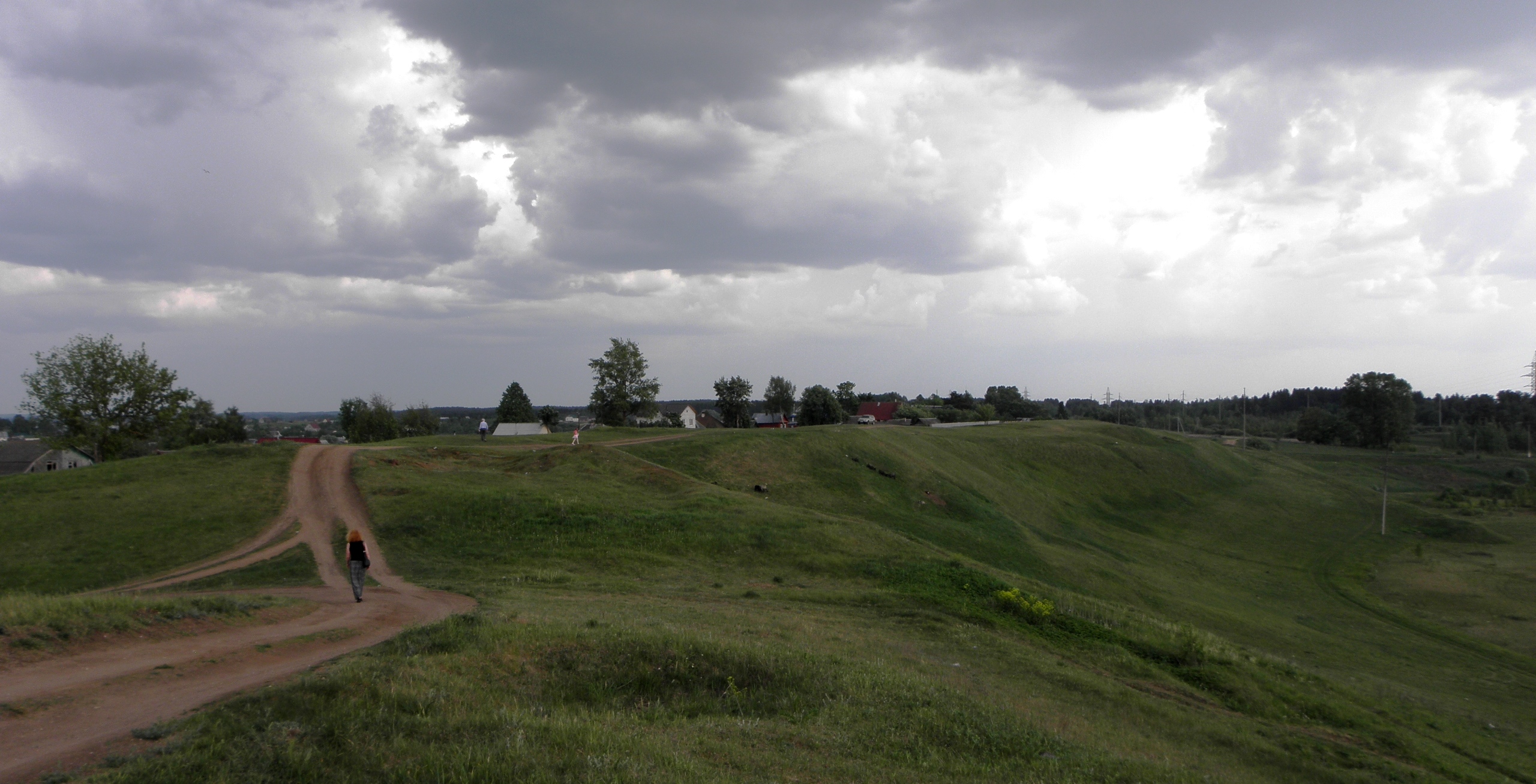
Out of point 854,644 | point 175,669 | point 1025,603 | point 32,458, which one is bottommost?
point 32,458

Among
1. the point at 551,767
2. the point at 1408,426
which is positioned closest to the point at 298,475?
the point at 551,767

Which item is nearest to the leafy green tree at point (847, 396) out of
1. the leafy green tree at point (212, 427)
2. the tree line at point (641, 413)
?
the tree line at point (641, 413)

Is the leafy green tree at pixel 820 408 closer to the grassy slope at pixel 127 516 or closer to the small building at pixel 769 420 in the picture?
the small building at pixel 769 420

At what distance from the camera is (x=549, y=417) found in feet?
298

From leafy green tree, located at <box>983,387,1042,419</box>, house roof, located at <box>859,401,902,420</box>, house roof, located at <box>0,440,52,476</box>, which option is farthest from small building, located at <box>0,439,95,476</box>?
leafy green tree, located at <box>983,387,1042,419</box>

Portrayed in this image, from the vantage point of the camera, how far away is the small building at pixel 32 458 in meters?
70.9

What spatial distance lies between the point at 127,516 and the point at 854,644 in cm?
2294

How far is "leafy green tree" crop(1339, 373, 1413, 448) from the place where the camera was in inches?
4483

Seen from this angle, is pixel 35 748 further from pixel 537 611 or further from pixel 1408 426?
pixel 1408 426

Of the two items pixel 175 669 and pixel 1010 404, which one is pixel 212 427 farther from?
pixel 1010 404

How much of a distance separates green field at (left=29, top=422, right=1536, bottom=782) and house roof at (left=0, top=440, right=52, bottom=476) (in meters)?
61.6

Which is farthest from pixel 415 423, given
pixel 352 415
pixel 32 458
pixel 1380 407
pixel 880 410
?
pixel 1380 407

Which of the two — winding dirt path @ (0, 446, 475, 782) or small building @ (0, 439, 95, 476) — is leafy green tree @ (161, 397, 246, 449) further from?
winding dirt path @ (0, 446, 475, 782)

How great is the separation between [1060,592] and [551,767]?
21.1 metres
